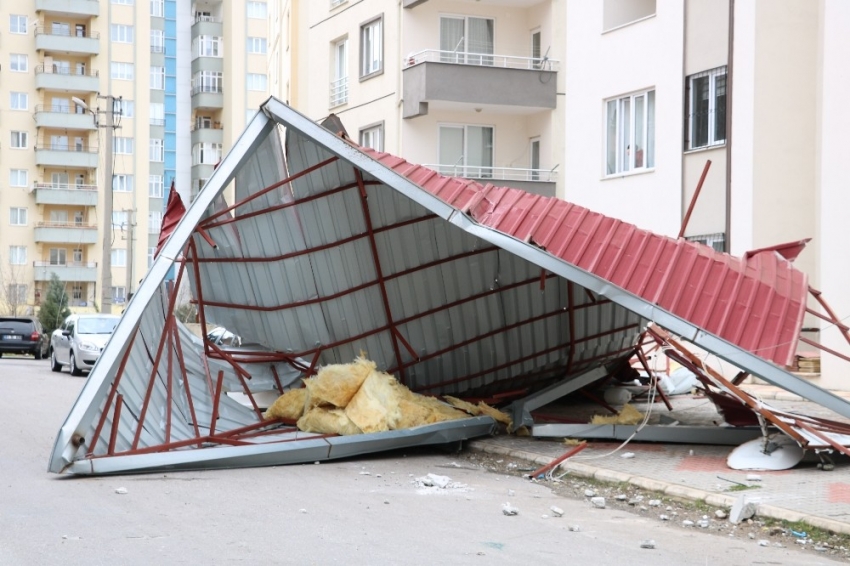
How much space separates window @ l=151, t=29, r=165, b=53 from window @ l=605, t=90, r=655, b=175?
6233 centimetres

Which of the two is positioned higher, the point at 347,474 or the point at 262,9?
the point at 262,9

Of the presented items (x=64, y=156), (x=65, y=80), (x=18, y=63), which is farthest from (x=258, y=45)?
(x=18, y=63)

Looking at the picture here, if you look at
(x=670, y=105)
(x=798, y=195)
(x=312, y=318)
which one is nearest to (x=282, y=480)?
(x=312, y=318)

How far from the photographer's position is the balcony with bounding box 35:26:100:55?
73.7 meters

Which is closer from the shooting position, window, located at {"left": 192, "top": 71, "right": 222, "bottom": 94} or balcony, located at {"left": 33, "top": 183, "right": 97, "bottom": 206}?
balcony, located at {"left": 33, "top": 183, "right": 97, "bottom": 206}

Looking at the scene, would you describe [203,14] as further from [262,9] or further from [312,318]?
[312,318]

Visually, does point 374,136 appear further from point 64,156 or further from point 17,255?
point 17,255

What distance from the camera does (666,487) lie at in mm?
10297

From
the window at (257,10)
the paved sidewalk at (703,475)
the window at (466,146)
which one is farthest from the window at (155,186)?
the paved sidewalk at (703,475)

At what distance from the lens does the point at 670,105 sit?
23.7m

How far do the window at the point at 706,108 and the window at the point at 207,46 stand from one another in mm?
58726

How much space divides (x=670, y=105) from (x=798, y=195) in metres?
4.02

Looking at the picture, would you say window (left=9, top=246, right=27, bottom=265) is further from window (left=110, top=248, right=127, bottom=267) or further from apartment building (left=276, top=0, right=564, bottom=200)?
apartment building (left=276, top=0, right=564, bottom=200)

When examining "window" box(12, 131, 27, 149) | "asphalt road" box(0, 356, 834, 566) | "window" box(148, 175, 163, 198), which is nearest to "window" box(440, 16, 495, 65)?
"asphalt road" box(0, 356, 834, 566)
